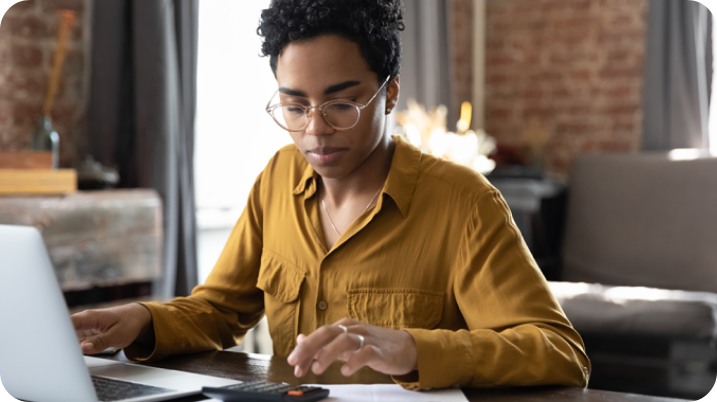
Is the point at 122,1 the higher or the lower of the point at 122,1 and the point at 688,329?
the higher

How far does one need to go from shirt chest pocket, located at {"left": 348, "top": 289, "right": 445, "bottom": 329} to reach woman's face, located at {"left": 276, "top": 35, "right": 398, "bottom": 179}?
0.72 feet

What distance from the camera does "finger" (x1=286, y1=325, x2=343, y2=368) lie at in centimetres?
78

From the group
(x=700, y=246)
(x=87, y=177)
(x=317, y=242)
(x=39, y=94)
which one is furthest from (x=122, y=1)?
(x=700, y=246)

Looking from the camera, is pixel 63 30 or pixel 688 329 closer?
pixel 688 329

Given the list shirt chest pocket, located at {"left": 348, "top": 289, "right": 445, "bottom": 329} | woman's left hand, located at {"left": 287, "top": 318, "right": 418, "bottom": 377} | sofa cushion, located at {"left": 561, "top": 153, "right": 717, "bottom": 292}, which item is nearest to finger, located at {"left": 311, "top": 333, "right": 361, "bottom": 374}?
woman's left hand, located at {"left": 287, "top": 318, "right": 418, "bottom": 377}

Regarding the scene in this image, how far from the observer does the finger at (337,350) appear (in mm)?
783

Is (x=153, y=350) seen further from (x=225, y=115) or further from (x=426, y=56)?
(x=426, y=56)

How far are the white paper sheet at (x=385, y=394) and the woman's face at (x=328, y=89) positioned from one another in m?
0.39

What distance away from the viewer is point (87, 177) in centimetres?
242

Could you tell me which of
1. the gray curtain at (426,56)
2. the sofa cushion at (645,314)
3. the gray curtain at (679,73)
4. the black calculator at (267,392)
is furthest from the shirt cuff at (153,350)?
the gray curtain at (679,73)

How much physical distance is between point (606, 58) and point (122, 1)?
115 inches

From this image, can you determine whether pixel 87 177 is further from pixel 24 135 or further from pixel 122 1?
pixel 122 1

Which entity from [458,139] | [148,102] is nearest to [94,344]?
[148,102]

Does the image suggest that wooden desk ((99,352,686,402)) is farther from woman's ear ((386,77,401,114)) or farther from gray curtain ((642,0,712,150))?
gray curtain ((642,0,712,150))
